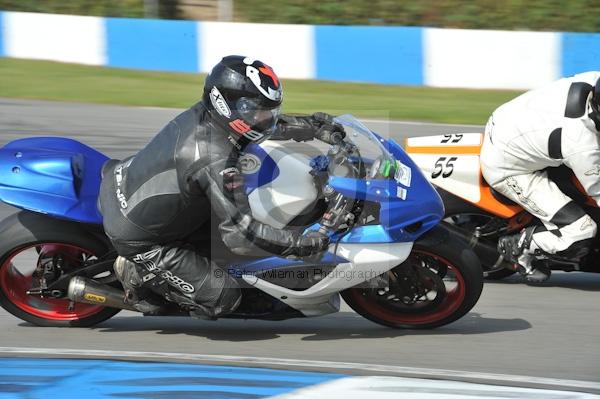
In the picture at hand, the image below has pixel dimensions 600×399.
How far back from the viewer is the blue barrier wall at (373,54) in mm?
13945

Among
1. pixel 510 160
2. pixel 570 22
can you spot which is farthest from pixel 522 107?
pixel 570 22

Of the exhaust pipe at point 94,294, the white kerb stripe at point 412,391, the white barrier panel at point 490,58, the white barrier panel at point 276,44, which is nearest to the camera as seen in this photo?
the white kerb stripe at point 412,391

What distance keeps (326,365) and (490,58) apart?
375 inches

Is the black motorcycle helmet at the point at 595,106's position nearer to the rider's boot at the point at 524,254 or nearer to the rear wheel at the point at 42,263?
the rider's boot at the point at 524,254

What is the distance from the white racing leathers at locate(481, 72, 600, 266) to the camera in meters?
5.64

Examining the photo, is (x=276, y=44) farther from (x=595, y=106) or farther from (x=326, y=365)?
(x=326, y=365)

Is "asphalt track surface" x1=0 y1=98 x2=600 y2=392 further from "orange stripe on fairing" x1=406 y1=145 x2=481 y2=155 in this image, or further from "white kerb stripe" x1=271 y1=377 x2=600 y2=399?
"orange stripe on fairing" x1=406 y1=145 x2=481 y2=155

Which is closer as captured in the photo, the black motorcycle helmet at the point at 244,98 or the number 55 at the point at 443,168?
the black motorcycle helmet at the point at 244,98

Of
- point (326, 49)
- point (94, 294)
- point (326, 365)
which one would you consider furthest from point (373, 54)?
point (326, 365)

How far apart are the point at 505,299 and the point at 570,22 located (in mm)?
9202

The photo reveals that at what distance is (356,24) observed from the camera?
15.0 meters

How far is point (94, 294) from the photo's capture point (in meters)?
Answer: 5.23

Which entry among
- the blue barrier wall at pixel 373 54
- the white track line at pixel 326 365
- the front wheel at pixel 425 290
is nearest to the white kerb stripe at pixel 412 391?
the white track line at pixel 326 365

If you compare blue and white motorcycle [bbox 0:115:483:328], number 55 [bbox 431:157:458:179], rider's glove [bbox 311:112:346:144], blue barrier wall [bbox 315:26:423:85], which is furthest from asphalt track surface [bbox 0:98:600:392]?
blue barrier wall [bbox 315:26:423:85]
